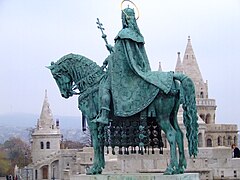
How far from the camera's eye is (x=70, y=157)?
60.2m

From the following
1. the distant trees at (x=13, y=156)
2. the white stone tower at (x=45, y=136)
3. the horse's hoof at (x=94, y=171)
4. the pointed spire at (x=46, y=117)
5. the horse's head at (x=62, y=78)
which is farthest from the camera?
the distant trees at (x=13, y=156)

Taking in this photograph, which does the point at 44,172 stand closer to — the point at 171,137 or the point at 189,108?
the point at 171,137

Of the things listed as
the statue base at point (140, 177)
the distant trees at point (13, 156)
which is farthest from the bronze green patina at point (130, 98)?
the distant trees at point (13, 156)

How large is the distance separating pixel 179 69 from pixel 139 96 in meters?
43.7

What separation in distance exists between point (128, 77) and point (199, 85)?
45.9 meters

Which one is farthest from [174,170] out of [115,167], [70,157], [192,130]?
[70,157]

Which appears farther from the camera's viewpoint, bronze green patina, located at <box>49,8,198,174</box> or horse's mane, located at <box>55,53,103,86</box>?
horse's mane, located at <box>55,53,103,86</box>

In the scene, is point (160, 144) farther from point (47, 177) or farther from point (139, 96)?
point (47, 177)

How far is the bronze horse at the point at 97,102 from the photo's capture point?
1266 cm

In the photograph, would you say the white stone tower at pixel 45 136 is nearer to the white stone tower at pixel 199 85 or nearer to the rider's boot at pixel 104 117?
the white stone tower at pixel 199 85

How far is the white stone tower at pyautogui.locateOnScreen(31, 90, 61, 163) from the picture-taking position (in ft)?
201

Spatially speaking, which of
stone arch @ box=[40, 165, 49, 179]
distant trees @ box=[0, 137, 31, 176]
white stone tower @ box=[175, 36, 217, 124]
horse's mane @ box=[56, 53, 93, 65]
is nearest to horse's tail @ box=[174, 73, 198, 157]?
horse's mane @ box=[56, 53, 93, 65]

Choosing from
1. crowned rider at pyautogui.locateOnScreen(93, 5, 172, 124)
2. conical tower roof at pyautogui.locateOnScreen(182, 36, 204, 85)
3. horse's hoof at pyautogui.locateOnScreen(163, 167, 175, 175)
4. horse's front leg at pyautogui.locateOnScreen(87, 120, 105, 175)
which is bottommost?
horse's hoof at pyautogui.locateOnScreen(163, 167, 175, 175)

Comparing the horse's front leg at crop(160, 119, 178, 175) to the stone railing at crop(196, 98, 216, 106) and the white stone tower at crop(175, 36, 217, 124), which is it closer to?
the white stone tower at crop(175, 36, 217, 124)
